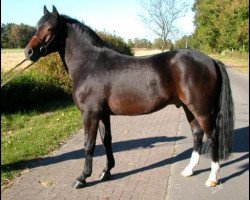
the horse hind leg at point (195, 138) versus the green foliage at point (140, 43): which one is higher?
the green foliage at point (140, 43)

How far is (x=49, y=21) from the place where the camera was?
15.2 ft

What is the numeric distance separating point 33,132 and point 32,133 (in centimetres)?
12

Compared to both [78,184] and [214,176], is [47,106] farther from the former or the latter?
[214,176]

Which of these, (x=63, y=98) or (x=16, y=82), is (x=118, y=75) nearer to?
(x=16, y=82)

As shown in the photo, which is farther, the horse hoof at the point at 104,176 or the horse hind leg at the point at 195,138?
the horse hind leg at the point at 195,138

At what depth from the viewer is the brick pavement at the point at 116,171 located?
4543 millimetres

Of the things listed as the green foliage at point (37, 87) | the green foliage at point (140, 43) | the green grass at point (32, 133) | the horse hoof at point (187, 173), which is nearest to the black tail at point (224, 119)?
the horse hoof at point (187, 173)

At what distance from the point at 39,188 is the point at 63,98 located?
8.68 metres

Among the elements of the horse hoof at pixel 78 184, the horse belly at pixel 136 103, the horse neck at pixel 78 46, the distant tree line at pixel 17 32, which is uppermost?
the distant tree line at pixel 17 32

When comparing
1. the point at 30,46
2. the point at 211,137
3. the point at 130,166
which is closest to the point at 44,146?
the point at 130,166

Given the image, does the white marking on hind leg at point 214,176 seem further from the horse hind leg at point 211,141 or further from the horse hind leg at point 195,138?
the horse hind leg at point 195,138

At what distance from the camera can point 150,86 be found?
4.57 meters

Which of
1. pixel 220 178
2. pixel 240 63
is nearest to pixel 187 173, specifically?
pixel 220 178

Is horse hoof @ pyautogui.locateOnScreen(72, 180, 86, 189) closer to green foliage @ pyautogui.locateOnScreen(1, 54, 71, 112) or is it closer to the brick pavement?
the brick pavement
